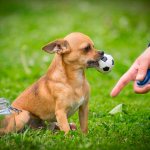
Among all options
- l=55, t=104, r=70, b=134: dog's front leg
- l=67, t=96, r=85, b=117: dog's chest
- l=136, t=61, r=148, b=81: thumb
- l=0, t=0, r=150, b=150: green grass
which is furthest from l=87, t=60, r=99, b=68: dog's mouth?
l=136, t=61, r=148, b=81: thumb

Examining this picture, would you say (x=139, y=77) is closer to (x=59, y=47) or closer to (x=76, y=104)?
(x=76, y=104)

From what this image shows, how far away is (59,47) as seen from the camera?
21.8 feet

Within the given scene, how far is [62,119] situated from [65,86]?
15.3 inches

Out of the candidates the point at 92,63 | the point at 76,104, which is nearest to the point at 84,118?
the point at 76,104

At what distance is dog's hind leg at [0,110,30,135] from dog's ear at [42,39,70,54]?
84 cm

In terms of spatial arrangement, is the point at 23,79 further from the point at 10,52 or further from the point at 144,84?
the point at 144,84

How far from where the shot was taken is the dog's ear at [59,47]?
6.61 m

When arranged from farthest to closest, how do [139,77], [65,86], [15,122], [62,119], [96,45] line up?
1. [96,45]
2. [15,122]
3. [65,86]
4. [62,119]
5. [139,77]

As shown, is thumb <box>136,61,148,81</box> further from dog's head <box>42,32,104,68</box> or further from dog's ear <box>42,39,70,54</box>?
dog's ear <box>42,39,70,54</box>

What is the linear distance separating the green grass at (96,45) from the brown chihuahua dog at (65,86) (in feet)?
0.98

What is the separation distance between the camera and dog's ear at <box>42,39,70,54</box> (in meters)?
6.61

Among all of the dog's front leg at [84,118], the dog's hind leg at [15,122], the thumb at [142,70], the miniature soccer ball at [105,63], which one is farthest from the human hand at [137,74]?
the dog's hind leg at [15,122]

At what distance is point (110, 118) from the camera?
299 inches

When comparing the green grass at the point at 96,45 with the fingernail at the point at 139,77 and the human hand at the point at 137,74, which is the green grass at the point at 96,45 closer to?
the human hand at the point at 137,74
